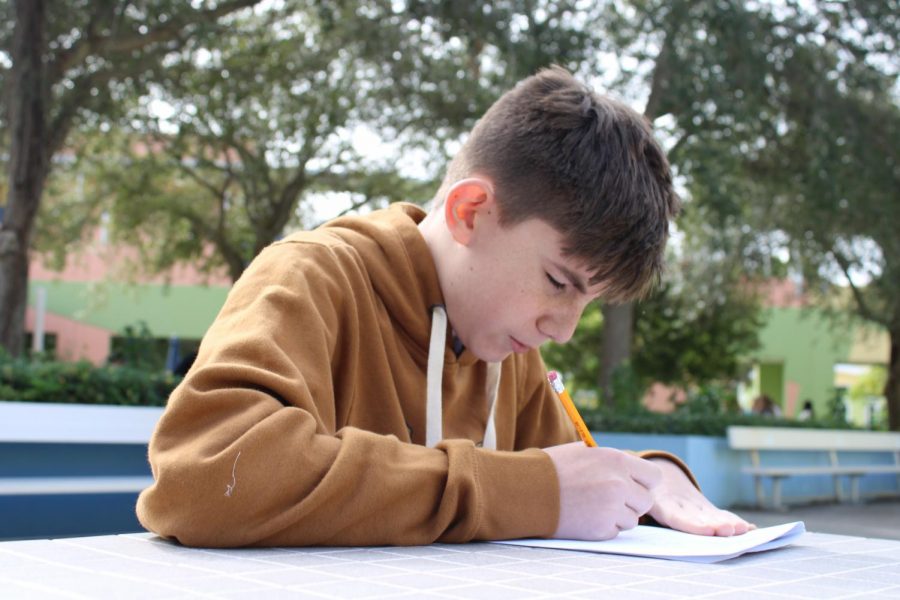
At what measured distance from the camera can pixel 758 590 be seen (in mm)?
1143

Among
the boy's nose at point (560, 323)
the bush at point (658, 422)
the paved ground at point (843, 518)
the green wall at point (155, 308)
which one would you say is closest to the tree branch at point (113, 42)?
the bush at point (658, 422)

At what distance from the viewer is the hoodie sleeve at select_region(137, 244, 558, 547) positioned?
1310 millimetres

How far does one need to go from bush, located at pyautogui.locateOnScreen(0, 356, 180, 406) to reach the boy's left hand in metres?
3.97

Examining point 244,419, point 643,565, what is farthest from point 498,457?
point 244,419

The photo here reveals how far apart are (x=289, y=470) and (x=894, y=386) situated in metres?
15.5

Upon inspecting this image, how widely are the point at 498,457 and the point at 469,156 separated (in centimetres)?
70

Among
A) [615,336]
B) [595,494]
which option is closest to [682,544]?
[595,494]

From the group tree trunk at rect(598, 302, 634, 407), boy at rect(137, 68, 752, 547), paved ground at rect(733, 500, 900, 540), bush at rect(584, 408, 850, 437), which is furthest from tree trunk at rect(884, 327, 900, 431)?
boy at rect(137, 68, 752, 547)

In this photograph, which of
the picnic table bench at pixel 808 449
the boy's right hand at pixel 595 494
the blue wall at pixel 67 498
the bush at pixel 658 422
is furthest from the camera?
the bush at pixel 658 422

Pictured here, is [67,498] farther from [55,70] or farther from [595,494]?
[55,70]

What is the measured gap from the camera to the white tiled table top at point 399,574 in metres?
1.00

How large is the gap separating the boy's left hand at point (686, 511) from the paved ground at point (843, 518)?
5.57 metres

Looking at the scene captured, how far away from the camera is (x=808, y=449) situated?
34.0 feet

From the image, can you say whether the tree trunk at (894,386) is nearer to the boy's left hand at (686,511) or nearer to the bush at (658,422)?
the bush at (658,422)
